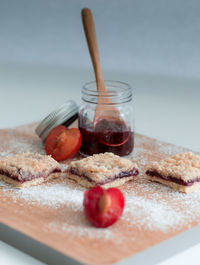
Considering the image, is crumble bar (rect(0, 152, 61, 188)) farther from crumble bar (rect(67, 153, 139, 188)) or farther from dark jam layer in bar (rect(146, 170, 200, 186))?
dark jam layer in bar (rect(146, 170, 200, 186))

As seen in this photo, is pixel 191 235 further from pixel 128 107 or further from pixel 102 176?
pixel 128 107

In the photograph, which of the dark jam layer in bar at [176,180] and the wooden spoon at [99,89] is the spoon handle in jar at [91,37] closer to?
the wooden spoon at [99,89]

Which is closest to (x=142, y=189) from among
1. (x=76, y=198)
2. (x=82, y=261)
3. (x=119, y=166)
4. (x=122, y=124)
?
(x=119, y=166)

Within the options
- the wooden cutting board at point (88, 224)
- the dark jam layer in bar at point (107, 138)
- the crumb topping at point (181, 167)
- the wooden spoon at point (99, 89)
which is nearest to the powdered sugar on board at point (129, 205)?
the wooden cutting board at point (88, 224)

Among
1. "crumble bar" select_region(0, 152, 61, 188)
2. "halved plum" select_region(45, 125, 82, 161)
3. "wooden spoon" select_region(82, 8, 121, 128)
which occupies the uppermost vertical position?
"wooden spoon" select_region(82, 8, 121, 128)

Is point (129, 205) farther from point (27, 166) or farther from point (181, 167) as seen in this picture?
point (27, 166)

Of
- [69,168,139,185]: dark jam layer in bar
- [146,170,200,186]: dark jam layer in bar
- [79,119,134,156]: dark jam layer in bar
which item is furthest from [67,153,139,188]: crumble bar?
[79,119,134,156]: dark jam layer in bar
